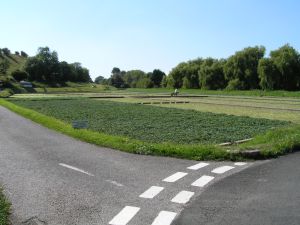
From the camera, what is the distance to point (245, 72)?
102 meters

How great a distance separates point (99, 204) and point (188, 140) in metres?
8.08

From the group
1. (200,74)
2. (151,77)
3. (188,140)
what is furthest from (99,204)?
(151,77)

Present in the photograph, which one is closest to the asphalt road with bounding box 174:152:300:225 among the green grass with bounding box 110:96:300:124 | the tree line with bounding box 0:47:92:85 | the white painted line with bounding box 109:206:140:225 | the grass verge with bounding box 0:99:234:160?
the white painted line with bounding box 109:206:140:225

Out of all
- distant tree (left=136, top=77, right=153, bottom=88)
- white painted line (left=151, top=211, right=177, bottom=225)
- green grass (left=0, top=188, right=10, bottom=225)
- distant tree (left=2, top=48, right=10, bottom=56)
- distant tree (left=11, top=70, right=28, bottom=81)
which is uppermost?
distant tree (left=2, top=48, right=10, bottom=56)

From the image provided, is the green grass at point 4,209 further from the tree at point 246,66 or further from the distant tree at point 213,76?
the distant tree at point 213,76

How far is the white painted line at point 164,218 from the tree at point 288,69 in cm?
8635

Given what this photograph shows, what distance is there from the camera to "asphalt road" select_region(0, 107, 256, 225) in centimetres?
637

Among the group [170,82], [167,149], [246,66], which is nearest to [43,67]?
[170,82]

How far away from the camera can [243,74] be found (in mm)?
103250

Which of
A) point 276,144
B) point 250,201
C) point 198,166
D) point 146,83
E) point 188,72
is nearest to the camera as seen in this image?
point 250,201

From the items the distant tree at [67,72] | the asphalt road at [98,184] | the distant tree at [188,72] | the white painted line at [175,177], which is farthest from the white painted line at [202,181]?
the distant tree at [67,72]

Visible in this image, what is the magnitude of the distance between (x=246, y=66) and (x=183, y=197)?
9873 centimetres

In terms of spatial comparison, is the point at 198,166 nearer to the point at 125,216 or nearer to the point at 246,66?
the point at 125,216

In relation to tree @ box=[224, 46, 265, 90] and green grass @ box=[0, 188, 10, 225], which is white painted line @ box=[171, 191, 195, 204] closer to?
green grass @ box=[0, 188, 10, 225]
